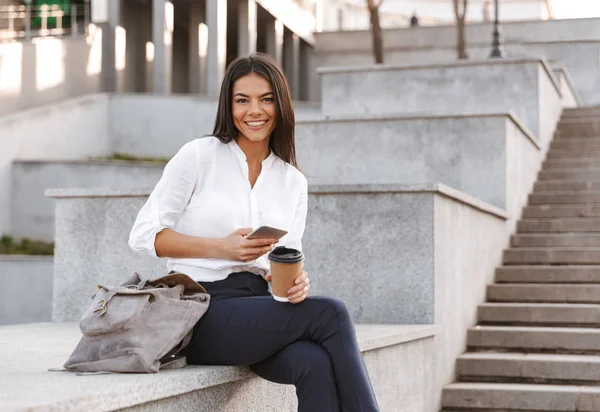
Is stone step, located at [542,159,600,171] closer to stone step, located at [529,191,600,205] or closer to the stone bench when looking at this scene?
stone step, located at [529,191,600,205]

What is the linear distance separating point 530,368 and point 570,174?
5498 millimetres

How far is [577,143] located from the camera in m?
15.8

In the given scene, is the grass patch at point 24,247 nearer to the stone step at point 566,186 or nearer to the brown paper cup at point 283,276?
the stone step at point 566,186

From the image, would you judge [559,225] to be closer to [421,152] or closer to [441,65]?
[421,152]

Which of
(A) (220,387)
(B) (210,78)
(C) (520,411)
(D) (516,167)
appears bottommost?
(C) (520,411)

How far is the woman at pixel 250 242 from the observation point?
4348 millimetres

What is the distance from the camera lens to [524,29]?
2986cm

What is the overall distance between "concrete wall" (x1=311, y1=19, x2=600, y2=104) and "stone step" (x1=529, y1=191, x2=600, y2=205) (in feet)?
40.2

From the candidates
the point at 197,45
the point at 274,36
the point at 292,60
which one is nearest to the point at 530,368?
the point at 197,45

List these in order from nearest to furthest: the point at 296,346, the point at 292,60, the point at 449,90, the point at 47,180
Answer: the point at 296,346 < the point at 449,90 < the point at 47,180 < the point at 292,60

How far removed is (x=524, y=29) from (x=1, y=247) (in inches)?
630

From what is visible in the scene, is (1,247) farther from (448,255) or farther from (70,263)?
(448,255)

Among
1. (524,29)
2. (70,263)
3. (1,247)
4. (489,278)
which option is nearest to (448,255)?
(489,278)

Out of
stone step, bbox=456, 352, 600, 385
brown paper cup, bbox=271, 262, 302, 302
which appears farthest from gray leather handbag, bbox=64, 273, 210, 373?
stone step, bbox=456, 352, 600, 385
